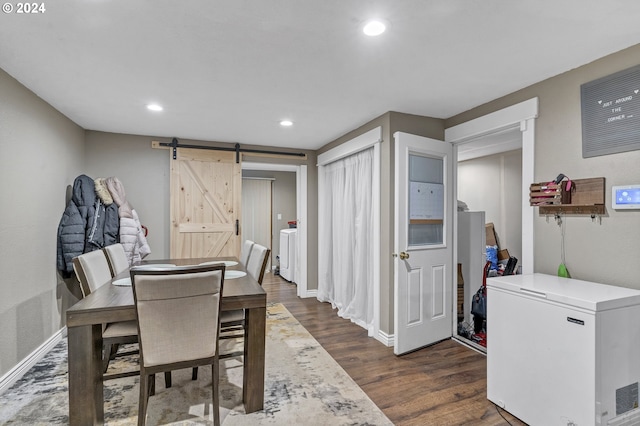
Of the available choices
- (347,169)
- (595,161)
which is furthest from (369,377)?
(347,169)

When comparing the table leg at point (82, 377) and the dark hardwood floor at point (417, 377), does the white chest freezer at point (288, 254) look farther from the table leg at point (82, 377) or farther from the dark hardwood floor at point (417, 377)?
the table leg at point (82, 377)

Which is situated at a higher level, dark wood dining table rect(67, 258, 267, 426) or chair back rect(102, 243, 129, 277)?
chair back rect(102, 243, 129, 277)

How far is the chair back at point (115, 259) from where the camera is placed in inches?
112

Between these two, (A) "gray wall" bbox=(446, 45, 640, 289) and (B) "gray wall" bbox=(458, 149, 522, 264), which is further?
(B) "gray wall" bbox=(458, 149, 522, 264)

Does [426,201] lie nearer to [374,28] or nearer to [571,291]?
[571,291]

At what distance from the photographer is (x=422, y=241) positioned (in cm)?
315

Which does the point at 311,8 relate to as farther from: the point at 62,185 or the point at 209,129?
the point at 62,185

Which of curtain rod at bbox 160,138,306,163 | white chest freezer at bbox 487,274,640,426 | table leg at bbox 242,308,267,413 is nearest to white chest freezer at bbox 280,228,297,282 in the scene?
curtain rod at bbox 160,138,306,163

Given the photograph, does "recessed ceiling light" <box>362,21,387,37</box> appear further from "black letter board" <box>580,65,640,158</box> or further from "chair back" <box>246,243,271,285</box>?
"chair back" <box>246,243,271,285</box>

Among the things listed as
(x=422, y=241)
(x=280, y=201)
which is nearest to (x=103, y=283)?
(x=422, y=241)

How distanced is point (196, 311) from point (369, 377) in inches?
58.1

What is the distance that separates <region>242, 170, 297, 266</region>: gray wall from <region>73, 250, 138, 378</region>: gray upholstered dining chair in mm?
4366

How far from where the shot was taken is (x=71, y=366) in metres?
1.80

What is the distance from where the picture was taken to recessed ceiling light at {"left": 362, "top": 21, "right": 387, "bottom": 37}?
1.71 m
